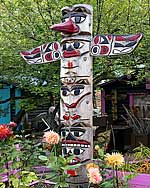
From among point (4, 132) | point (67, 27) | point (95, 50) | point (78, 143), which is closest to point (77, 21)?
point (67, 27)

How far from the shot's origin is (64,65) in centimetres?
386

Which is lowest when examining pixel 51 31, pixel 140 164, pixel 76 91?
pixel 140 164

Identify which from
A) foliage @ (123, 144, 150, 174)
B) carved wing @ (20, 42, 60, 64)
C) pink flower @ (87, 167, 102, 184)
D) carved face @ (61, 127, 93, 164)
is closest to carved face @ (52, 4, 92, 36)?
carved wing @ (20, 42, 60, 64)

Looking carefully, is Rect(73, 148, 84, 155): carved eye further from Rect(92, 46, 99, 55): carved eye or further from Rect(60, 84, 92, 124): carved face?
Rect(92, 46, 99, 55): carved eye

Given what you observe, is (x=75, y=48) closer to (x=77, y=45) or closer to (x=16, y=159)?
(x=77, y=45)

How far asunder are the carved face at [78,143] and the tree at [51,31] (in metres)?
2.00

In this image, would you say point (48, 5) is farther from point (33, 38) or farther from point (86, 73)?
point (86, 73)

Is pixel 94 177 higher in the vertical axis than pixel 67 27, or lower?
lower

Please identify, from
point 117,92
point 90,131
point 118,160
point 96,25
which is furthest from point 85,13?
point 117,92

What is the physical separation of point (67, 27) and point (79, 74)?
1.64 ft

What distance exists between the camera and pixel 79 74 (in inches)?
148

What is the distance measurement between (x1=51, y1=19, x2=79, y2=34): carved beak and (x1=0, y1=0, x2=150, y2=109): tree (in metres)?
1.44

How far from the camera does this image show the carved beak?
3.73 metres

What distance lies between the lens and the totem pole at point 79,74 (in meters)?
3.66
